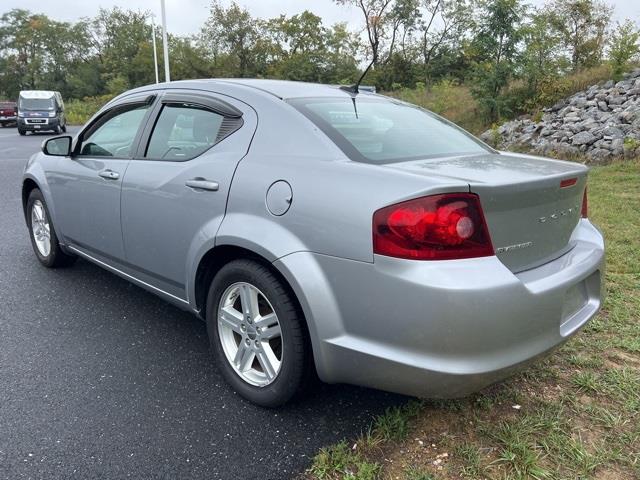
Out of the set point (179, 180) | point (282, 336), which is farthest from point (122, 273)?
point (282, 336)

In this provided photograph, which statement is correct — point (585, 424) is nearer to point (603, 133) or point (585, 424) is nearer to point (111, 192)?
point (111, 192)

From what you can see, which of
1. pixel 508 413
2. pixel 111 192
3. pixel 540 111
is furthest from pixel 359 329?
pixel 540 111

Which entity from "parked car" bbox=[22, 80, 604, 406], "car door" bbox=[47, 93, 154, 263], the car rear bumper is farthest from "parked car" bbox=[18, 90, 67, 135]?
the car rear bumper

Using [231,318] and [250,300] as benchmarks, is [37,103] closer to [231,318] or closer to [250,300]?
[231,318]

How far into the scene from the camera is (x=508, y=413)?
2.45 m

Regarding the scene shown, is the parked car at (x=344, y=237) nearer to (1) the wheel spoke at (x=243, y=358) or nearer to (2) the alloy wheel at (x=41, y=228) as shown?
(1) the wheel spoke at (x=243, y=358)

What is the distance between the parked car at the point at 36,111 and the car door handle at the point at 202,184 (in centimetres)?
2692

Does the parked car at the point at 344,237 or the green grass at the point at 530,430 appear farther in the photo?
the green grass at the point at 530,430

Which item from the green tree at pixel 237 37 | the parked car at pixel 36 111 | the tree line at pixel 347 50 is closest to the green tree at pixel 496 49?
the tree line at pixel 347 50

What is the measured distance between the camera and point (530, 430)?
2.30m

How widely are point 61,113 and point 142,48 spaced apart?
2360cm

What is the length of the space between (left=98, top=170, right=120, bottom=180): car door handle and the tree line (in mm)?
1649

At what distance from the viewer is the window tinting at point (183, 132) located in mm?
2826

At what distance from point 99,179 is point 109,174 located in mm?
155
